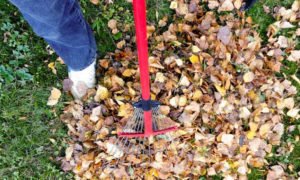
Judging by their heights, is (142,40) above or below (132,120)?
above

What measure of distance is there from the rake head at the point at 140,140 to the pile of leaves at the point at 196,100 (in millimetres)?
31

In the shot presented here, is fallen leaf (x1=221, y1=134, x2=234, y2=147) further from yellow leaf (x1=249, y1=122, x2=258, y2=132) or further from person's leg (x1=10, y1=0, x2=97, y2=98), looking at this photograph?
person's leg (x1=10, y1=0, x2=97, y2=98)

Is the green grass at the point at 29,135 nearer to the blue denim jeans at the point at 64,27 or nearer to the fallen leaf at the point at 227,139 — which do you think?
the blue denim jeans at the point at 64,27

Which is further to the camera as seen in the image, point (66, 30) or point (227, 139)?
point (227, 139)

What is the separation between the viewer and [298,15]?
1.95m

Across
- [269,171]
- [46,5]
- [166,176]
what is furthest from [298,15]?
[46,5]

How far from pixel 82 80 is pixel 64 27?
48cm

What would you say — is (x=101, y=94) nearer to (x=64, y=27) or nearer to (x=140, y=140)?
(x=140, y=140)

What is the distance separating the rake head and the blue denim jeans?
1.39 feet

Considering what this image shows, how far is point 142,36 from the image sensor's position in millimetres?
1027

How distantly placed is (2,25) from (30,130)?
717 mm

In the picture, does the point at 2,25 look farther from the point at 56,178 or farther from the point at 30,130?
the point at 56,178

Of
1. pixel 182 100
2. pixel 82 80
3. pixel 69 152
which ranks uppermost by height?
pixel 82 80

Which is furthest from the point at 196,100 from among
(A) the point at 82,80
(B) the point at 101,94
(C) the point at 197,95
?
(A) the point at 82,80
